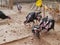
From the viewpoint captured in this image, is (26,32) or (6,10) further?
(6,10)

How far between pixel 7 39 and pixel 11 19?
103cm

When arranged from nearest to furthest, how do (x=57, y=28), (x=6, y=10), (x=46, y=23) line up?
(x=46, y=23) → (x=57, y=28) → (x=6, y=10)

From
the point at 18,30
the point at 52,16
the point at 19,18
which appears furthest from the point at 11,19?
the point at 52,16

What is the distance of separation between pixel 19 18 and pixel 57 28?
980mm

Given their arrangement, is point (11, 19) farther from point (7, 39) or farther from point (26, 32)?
point (7, 39)

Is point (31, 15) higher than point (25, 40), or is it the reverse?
point (31, 15)

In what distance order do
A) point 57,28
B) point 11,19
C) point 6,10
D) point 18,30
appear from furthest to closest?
point 6,10, point 11,19, point 57,28, point 18,30

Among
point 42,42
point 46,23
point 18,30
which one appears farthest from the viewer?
point 18,30

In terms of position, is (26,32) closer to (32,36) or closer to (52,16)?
(32,36)

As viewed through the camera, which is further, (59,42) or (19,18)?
(19,18)

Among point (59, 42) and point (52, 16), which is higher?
point (52, 16)

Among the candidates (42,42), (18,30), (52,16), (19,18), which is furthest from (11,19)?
(42,42)

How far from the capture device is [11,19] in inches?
146

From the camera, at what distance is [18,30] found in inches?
123
